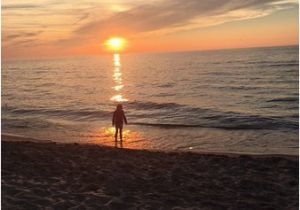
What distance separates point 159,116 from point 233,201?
72.8 feet

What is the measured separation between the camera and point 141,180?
11.2 metres

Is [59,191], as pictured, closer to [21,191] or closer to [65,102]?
[21,191]

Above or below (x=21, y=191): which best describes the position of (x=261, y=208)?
below

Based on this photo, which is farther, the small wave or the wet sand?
the small wave

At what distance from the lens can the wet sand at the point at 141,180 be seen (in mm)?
9141

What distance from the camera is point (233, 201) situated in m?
9.66

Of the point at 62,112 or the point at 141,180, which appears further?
the point at 62,112

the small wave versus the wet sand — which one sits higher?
the wet sand

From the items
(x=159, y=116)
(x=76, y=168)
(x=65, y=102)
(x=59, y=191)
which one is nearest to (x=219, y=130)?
(x=159, y=116)

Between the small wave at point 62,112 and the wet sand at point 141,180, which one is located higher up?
the wet sand at point 141,180

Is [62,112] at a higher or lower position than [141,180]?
lower

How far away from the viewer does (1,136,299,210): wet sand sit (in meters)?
9.14

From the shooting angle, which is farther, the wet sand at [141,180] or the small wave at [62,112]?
the small wave at [62,112]

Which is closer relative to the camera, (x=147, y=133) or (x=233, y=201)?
(x=233, y=201)
